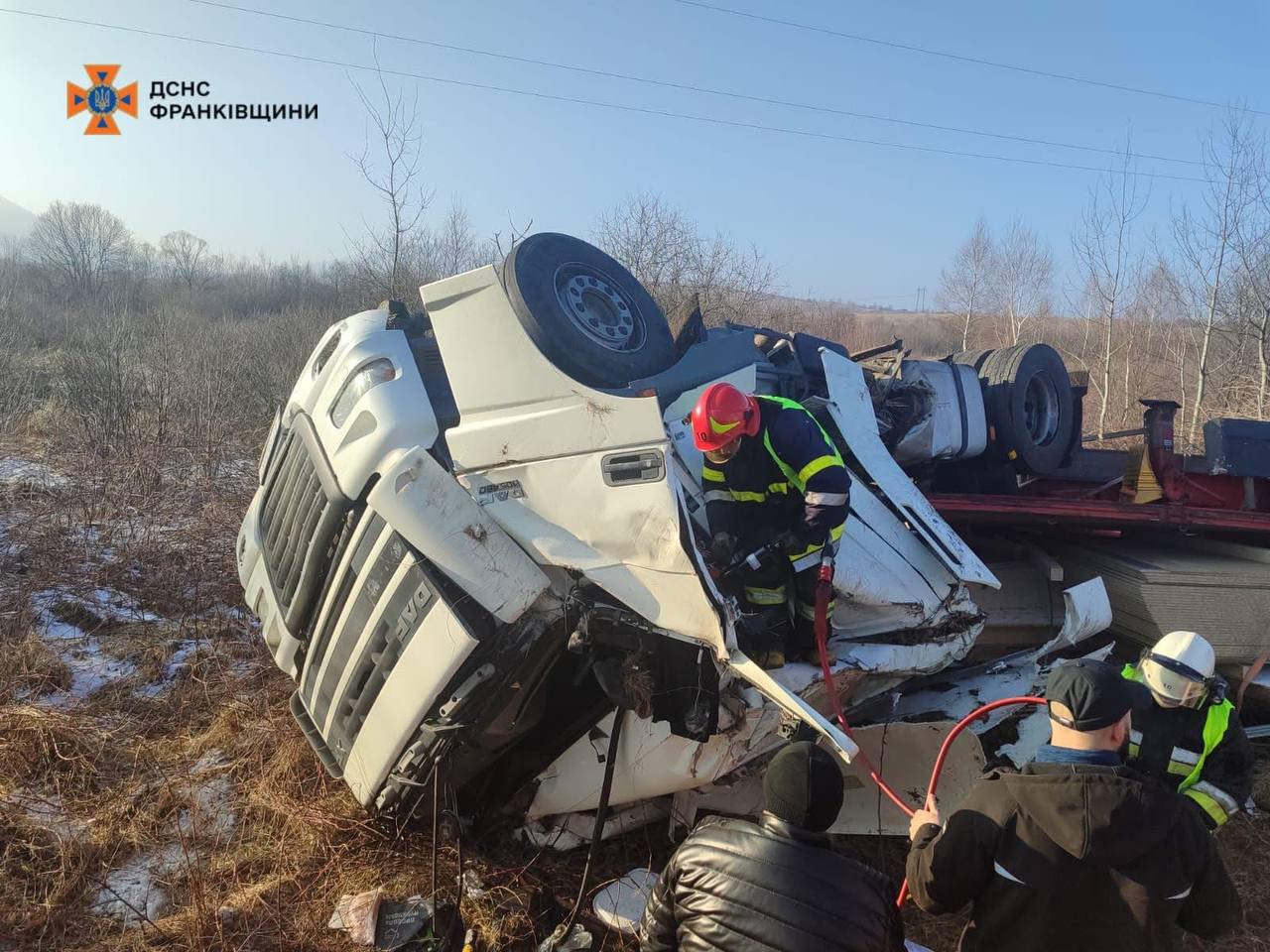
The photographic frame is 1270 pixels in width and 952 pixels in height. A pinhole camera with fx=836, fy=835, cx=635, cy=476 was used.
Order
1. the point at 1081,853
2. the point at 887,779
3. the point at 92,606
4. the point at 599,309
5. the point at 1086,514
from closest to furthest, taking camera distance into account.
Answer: the point at 1081,853
the point at 887,779
the point at 599,309
the point at 1086,514
the point at 92,606

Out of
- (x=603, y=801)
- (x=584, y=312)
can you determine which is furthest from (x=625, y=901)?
(x=584, y=312)

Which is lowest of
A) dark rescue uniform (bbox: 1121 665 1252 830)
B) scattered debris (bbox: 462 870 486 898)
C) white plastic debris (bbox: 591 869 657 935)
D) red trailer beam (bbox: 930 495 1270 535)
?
scattered debris (bbox: 462 870 486 898)

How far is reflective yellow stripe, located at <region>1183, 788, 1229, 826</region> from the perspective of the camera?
233 centimetres

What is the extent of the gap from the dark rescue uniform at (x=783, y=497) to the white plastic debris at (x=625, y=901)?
95cm

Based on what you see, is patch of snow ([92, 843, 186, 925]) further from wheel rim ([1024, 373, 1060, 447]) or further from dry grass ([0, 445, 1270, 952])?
wheel rim ([1024, 373, 1060, 447])

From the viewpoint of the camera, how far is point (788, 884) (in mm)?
1560

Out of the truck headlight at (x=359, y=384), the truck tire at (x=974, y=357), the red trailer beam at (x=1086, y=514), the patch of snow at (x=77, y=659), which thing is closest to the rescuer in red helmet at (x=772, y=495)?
the truck headlight at (x=359, y=384)

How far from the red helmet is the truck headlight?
119 centimetres

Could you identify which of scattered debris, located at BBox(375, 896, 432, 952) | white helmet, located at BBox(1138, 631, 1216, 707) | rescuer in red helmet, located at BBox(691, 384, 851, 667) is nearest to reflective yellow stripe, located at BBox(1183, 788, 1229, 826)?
white helmet, located at BBox(1138, 631, 1216, 707)

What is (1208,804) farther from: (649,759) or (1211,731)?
(649,759)

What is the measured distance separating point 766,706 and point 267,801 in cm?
213

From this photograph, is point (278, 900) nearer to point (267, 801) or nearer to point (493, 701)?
point (267, 801)

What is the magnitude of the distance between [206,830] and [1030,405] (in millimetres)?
4486

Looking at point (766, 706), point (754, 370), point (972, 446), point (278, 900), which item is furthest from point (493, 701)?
point (972, 446)
